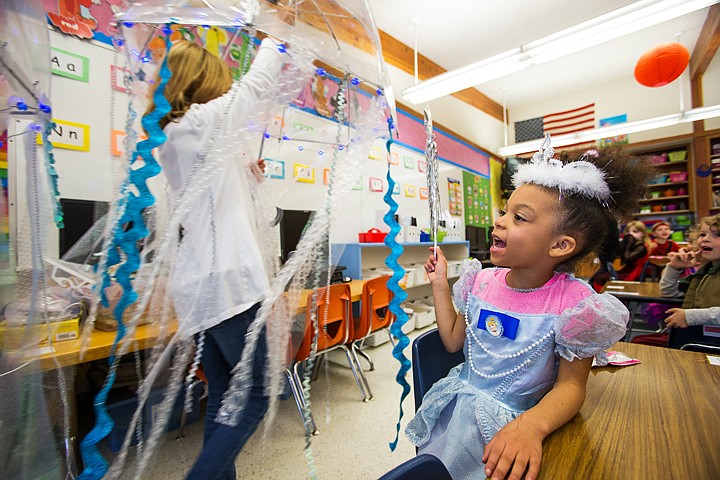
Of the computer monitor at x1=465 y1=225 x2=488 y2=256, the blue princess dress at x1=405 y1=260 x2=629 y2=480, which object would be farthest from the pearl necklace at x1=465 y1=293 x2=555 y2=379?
the computer monitor at x1=465 y1=225 x2=488 y2=256

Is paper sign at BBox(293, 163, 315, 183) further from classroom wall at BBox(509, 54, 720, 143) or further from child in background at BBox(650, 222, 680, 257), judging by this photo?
classroom wall at BBox(509, 54, 720, 143)

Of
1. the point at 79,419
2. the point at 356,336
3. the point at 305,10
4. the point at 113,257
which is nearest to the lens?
the point at 113,257

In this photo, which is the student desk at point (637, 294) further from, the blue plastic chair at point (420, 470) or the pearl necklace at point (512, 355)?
the blue plastic chair at point (420, 470)

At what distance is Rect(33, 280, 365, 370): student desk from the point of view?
0.89 meters

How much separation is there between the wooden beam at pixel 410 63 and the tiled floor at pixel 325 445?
3.74m

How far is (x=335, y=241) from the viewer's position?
3.14 feet

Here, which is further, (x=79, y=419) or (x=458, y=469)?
(x=79, y=419)

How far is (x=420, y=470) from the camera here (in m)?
0.46

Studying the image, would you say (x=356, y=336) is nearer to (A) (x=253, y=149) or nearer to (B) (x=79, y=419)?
(B) (x=79, y=419)

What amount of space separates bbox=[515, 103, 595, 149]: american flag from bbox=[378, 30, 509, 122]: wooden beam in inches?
43.8

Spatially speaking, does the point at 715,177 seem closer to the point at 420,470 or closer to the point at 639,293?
the point at 639,293

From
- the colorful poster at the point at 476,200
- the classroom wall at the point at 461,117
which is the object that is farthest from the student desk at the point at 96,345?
the colorful poster at the point at 476,200

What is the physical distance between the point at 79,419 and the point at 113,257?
37.8 inches

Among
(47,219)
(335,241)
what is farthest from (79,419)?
(335,241)
